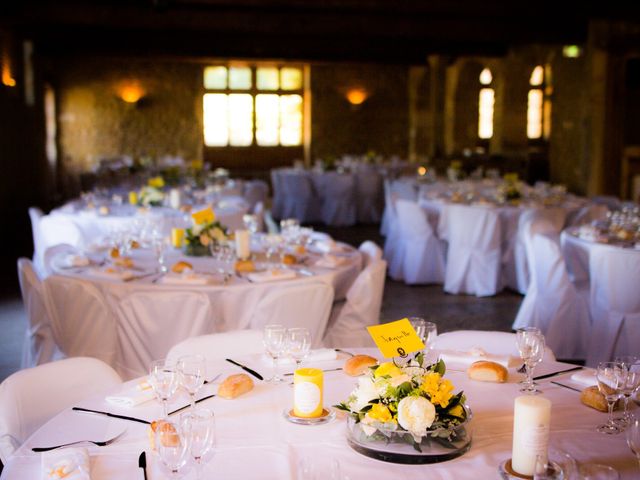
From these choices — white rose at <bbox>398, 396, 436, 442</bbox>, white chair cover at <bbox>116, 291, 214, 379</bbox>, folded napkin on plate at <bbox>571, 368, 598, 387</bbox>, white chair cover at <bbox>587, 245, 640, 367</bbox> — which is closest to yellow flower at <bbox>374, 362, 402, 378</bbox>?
white rose at <bbox>398, 396, 436, 442</bbox>

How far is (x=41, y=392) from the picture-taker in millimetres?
2439

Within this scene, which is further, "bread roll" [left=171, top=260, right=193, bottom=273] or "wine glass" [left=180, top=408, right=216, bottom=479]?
"bread roll" [left=171, top=260, right=193, bottom=273]

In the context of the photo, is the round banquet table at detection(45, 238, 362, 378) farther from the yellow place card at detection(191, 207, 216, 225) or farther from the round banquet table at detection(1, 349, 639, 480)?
the round banquet table at detection(1, 349, 639, 480)

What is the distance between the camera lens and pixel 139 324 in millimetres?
4047

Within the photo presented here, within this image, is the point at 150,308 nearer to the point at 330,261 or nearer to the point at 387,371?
the point at 330,261

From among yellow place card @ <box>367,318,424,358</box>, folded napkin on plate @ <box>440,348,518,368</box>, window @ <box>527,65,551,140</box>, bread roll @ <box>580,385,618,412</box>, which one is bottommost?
bread roll @ <box>580,385,618,412</box>

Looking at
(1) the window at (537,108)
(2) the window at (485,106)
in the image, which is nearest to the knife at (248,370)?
(2) the window at (485,106)

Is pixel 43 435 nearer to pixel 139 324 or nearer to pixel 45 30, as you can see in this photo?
pixel 139 324

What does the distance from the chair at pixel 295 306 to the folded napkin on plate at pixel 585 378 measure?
1.76m

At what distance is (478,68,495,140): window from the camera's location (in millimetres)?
18781

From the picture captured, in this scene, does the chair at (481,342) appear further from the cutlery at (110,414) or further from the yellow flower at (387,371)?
the cutlery at (110,414)

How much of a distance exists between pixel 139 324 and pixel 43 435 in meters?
2.02

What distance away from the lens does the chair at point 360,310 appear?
13.9ft

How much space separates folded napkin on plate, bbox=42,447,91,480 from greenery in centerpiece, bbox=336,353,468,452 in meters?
0.64
